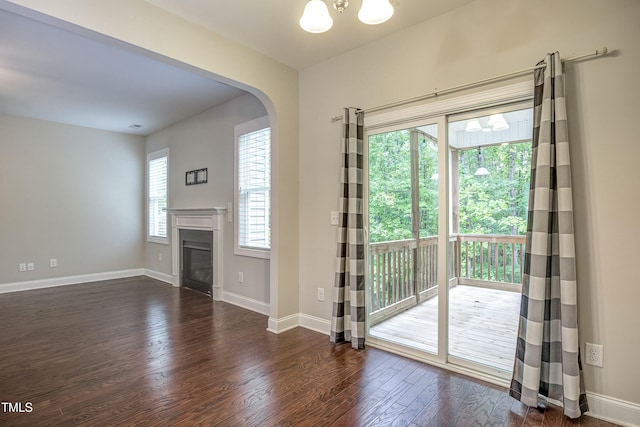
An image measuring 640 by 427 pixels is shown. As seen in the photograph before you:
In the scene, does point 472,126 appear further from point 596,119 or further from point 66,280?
point 66,280

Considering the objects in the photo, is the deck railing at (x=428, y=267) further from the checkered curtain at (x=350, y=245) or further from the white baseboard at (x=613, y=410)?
the white baseboard at (x=613, y=410)

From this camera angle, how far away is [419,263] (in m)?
2.88

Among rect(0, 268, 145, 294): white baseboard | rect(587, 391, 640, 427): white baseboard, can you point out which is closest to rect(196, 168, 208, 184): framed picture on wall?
rect(0, 268, 145, 294): white baseboard

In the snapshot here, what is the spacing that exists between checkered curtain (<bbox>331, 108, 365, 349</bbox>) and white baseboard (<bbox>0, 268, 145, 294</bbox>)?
514 cm

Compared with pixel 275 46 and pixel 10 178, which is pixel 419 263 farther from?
pixel 10 178

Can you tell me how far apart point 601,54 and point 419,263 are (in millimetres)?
1887

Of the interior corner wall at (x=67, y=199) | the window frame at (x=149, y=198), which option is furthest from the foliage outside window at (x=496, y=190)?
the interior corner wall at (x=67, y=199)

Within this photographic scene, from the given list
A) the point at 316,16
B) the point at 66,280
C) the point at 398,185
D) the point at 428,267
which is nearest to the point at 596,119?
the point at 398,185

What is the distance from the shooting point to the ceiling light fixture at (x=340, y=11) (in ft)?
5.34

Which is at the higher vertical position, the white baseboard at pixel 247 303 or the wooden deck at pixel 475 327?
the wooden deck at pixel 475 327

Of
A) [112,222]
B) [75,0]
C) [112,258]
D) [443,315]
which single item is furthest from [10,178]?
[443,315]

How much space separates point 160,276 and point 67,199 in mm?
2091

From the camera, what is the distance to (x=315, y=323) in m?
3.40

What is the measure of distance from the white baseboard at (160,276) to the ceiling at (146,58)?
285cm
